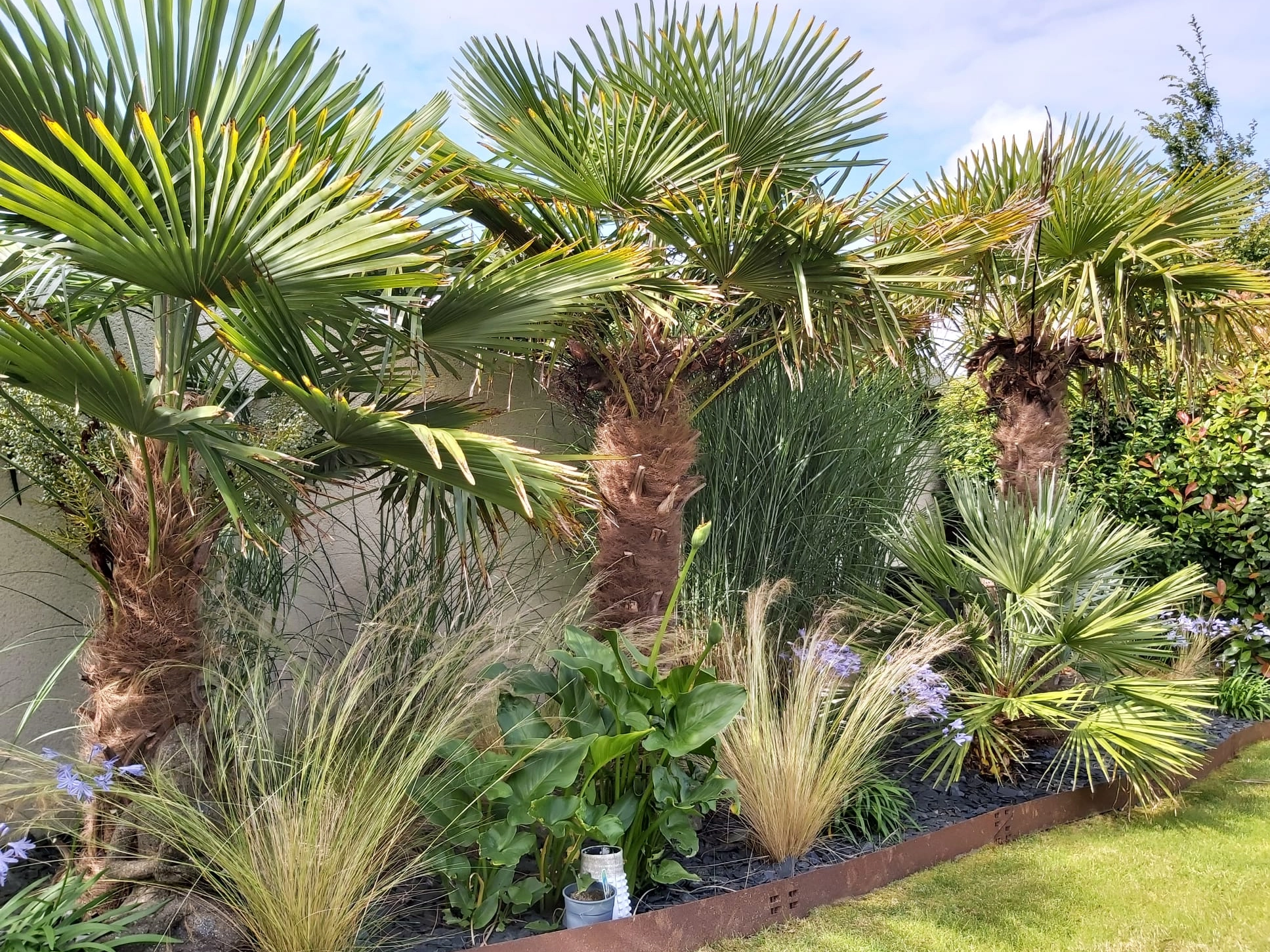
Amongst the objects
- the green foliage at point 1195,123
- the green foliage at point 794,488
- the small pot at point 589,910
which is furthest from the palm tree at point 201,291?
the green foliage at point 1195,123

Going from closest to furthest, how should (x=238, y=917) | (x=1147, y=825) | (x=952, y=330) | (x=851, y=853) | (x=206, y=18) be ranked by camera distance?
(x=238, y=917)
(x=206, y=18)
(x=851, y=853)
(x=1147, y=825)
(x=952, y=330)

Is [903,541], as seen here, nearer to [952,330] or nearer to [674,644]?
[674,644]

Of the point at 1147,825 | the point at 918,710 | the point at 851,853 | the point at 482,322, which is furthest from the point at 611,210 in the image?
the point at 1147,825

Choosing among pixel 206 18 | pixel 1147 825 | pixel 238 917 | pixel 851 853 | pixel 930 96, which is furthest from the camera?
pixel 930 96

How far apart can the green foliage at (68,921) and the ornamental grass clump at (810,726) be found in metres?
2.05

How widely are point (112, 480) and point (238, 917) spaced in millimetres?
1471

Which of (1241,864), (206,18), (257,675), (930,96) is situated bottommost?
(1241,864)

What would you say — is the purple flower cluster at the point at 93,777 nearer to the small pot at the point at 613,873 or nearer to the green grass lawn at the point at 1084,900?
the small pot at the point at 613,873

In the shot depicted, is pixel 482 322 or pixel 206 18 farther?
pixel 482 322

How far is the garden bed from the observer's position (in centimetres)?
299

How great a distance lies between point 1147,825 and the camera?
450cm

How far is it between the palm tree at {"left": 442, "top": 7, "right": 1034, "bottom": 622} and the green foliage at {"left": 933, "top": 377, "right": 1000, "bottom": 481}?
8.71 feet

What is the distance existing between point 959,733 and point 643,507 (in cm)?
199

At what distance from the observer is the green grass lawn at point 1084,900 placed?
314 cm
